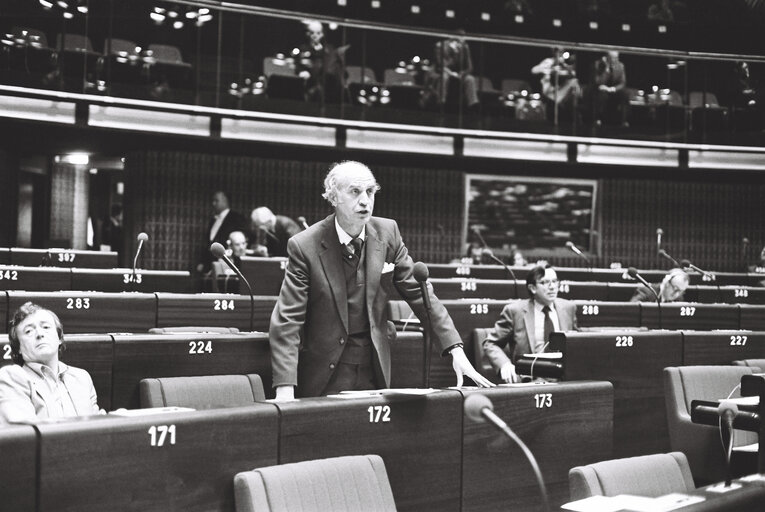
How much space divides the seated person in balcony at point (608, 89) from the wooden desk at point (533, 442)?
9.61 meters

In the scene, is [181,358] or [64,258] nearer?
[181,358]

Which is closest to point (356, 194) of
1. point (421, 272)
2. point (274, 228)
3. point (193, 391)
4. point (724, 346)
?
point (421, 272)

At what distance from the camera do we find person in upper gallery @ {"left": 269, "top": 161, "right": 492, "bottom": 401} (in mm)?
3293

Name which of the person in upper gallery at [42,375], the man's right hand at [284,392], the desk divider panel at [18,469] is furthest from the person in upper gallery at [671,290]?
the desk divider panel at [18,469]

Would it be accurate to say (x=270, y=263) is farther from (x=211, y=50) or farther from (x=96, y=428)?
(x=96, y=428)

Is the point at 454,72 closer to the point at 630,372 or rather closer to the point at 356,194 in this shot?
the point at 630,372

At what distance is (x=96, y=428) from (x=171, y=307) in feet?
10.7

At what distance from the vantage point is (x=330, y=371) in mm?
3297

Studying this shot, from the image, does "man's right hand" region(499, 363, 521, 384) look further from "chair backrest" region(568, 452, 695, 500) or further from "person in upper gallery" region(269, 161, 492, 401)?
"chair backrest" region(568, 452, 695, 500)

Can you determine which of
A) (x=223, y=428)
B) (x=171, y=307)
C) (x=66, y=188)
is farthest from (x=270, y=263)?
(x=66, y=188)

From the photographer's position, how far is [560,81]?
1235 cm

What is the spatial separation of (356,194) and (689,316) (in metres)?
4.72

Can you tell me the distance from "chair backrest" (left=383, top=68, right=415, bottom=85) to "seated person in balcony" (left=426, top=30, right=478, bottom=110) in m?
0.25

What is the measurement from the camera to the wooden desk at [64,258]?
27.9ft
